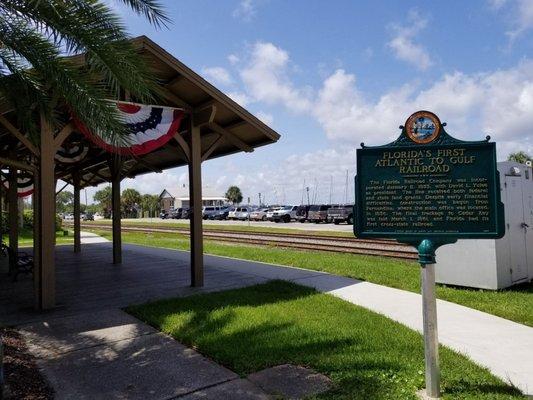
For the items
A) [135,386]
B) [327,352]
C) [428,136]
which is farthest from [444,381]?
[135,386]

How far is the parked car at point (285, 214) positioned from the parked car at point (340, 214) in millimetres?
7820

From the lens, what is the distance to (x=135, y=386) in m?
4.49

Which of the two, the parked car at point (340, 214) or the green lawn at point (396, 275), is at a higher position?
the parked car at point (340, 214)

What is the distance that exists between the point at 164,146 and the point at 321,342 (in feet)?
22.0

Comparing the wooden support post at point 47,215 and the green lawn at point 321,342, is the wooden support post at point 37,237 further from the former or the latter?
the green lawn at point 321,342

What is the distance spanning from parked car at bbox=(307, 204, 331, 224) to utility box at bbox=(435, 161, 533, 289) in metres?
32.8

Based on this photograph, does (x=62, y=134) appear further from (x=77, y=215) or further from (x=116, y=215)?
(x=77, y=215)

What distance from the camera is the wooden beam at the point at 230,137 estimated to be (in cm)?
1038

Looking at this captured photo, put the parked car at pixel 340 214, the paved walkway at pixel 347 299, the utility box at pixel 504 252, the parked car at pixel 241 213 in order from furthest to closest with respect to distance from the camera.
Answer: the parked car at pixel 241 213, the parked car at pixel 340 214, the utility box at pixel 504 252, the paved walkway at pixel 347 299

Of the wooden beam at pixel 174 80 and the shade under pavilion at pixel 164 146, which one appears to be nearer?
the shade under pavilion at pixel 164 146

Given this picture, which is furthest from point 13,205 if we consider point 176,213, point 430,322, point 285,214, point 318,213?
point 176,213

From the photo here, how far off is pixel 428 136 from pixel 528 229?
6550 mm

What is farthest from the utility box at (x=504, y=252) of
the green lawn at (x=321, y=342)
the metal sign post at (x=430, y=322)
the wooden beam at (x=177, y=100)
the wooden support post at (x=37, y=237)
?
the wooden support post at (x=37, y=237)

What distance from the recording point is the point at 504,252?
28.5 feet
